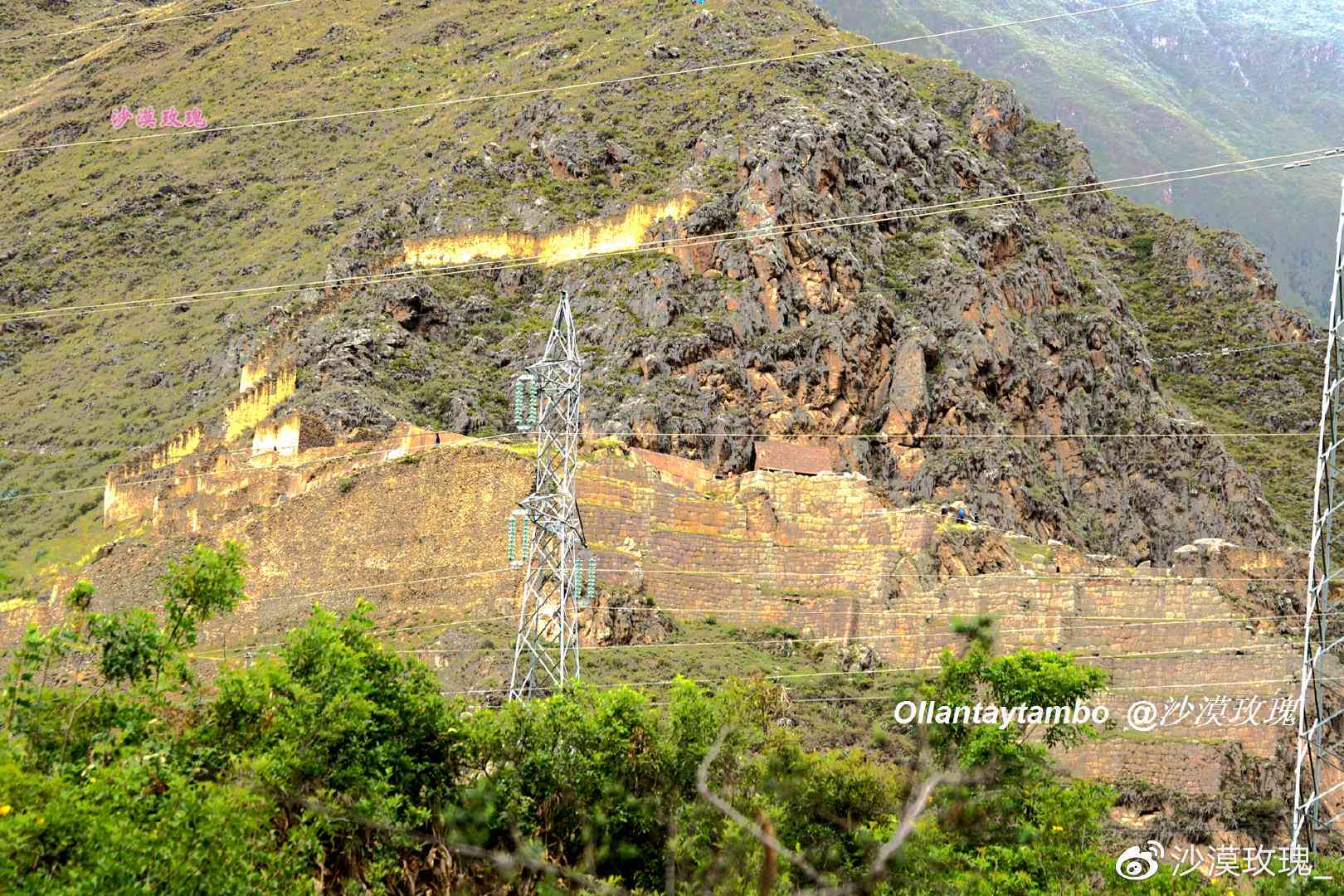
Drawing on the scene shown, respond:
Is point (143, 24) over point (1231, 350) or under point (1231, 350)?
over

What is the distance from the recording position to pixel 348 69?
126062mm

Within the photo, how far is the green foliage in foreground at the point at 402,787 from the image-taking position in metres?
22.2

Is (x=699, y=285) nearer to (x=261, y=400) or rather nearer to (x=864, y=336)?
(x=864, y=336)

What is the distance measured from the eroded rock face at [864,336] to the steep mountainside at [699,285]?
0.15 m

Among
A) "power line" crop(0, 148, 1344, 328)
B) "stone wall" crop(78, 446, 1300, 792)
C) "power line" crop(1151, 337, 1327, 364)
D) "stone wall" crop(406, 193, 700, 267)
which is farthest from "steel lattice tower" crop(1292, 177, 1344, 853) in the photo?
"power line" crop(1151, 337, 1327, 364)

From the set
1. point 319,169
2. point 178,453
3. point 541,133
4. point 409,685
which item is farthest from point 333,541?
point 319,169

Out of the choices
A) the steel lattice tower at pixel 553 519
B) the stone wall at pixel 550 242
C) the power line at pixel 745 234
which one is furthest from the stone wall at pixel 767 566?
the stone wall at pixel 550 242

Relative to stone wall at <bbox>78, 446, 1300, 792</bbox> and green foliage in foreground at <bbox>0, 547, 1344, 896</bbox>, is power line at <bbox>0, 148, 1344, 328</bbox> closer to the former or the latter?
stone wall at <bbox>78, 446, 1300, 792</bbox>

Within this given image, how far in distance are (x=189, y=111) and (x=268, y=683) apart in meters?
104

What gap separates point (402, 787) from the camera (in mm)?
27969

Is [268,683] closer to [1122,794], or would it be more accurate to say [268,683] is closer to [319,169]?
[1122,794]

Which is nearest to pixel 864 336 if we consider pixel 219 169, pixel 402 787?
pixel 402 787

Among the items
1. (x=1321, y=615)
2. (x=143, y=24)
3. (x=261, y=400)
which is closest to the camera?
(x=1321, y=615)

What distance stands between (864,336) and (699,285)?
6.21 m
